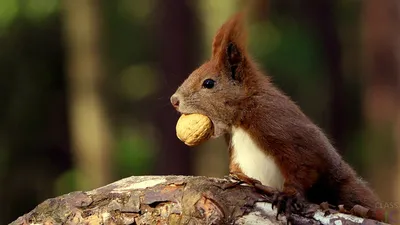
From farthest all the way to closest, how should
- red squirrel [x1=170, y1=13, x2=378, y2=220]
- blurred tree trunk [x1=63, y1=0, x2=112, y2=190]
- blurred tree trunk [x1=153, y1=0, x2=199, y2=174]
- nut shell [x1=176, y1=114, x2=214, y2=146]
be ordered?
blurred tree trunk [x1=63, y1=0, x2=112, y2=190] → blurred tree trunk [x1=153, y1=0, x2=199, y2=174] → nut shell [x1=176, y1=114, x2=214, y2=146] → red squirrel [x1=170, y1=13, x2=378, y2=220]

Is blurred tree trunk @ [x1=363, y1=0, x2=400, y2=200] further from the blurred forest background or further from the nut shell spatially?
the nut shell

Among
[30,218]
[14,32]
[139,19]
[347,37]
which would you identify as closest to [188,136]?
[30,218]

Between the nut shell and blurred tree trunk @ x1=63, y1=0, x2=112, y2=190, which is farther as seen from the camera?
blurred tree trunk @ x1=63, y1=0, x2=112, y2=190

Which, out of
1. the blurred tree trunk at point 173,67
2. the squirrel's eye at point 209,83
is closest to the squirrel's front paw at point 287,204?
the squirrel's eye at point 209,83

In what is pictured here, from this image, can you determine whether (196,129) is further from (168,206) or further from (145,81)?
(145,81)

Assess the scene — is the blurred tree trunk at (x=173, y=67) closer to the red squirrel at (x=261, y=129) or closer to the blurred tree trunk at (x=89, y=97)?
the blurred tree trunk at (x=89, y=97)

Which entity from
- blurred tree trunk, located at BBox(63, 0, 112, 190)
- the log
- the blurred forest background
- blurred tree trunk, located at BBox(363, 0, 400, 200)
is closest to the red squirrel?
the log

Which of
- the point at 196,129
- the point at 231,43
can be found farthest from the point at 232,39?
the point at 196,129
